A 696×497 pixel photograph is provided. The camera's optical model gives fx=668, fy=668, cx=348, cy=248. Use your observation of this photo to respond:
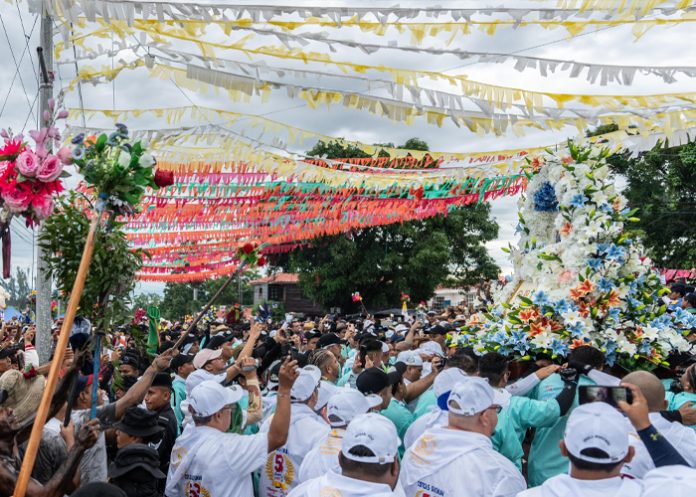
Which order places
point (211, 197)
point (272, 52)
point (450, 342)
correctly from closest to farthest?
→ point (272, 52), point (450, 342), point (211, 197)

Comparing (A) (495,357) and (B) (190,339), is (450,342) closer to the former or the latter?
(A) (495,357)

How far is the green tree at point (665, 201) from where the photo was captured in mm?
25172

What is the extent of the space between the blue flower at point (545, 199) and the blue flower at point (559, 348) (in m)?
2.08

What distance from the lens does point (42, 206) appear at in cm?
381

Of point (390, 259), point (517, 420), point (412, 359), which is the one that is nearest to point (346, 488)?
point (517, 420)

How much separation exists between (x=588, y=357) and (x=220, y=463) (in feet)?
10.3

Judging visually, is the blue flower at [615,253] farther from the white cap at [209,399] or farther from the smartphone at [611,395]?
the white cap at [209,399]

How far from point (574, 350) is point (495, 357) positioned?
0.79 m

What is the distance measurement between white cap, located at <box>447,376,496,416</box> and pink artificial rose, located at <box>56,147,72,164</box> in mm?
2587

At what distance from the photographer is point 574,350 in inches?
229

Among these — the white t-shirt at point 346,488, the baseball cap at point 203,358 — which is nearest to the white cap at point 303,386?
the white t-shirt at point 346,488

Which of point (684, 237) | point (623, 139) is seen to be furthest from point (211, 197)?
point (684, 237)

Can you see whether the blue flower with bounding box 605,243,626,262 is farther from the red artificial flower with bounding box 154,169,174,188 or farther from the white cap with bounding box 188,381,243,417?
the red artificial flower with bounding box 154,169,174,188

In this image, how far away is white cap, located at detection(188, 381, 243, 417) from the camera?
175 inches
